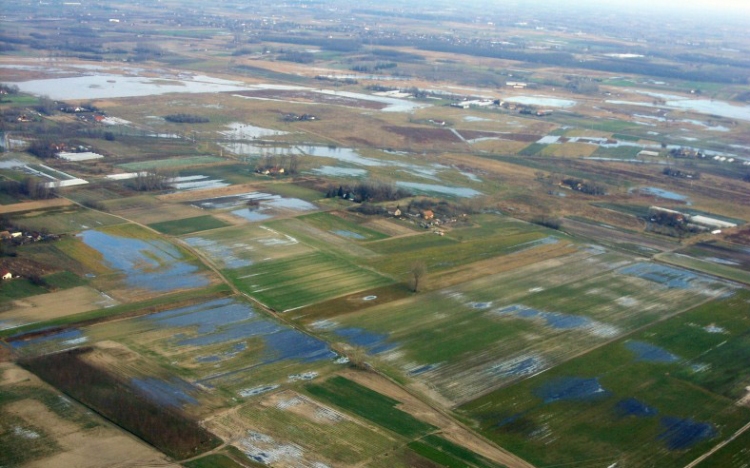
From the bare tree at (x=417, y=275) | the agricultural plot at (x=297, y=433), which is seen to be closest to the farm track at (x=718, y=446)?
the agricultural plot at (x=297, y=433)

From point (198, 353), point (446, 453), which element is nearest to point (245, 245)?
point (198, 353)

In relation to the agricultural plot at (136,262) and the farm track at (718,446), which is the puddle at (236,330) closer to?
the agricultural plot at (136,262)

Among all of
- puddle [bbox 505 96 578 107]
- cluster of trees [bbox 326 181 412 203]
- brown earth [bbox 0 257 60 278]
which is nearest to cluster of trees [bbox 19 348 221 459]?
brown earth [bbox 0 257 60 278]

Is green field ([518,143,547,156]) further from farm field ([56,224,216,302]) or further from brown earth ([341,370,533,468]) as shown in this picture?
brown earth ([341,370,533,468])

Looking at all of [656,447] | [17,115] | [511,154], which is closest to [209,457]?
[656,447]

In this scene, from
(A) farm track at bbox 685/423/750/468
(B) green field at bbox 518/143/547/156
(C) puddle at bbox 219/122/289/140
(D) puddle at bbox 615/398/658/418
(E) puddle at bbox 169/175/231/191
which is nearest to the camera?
(A) farm track at bbox 685/423/750/468

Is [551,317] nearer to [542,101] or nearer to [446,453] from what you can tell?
[446,453]
